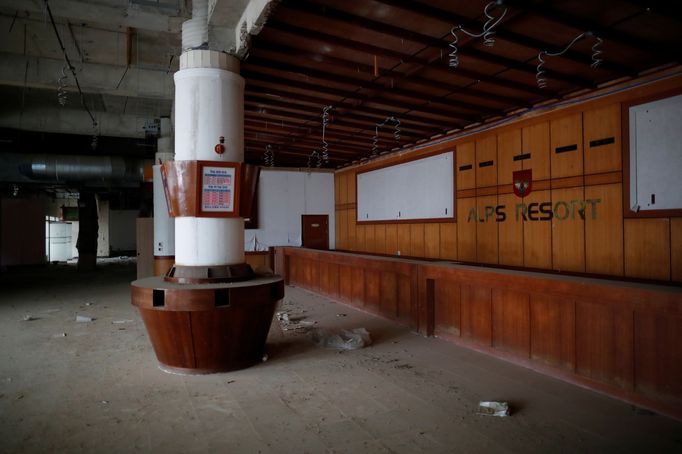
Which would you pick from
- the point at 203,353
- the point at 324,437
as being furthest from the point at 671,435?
the point at 203,353

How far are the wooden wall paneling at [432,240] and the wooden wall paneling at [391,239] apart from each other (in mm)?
1114

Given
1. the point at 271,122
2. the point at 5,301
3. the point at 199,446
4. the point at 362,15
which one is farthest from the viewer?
the point at 5,301

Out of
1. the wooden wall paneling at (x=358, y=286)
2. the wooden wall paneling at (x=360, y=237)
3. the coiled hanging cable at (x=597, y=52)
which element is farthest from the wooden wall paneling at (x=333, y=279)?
the coiled hanging cable at (x=597, y=52)

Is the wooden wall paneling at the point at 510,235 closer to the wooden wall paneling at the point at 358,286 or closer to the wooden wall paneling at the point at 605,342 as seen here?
the wooden wall paneling at the point at 358,286

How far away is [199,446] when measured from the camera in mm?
2729

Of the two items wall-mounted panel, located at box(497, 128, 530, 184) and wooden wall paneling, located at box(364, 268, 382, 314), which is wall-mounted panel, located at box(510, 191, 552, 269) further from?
wooden wall paneling, located at box(364, 268, 382, 314)

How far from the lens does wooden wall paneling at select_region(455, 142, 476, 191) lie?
7.73 m

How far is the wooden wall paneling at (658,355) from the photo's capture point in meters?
3.16

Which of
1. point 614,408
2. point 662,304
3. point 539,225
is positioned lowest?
point 614,408

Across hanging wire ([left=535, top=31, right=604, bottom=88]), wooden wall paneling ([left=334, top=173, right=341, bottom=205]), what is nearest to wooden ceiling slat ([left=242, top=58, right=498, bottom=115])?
hanging wire ([left=535, top=31, right=604, bottom=88])

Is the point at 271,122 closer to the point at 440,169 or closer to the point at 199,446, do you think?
the point at 440,169

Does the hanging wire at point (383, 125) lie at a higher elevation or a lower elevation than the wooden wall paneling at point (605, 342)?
higher

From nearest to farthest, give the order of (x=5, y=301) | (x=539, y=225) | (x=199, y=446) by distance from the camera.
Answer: (x=199, y=446), (x=539, y=225), (x=5, y=301)

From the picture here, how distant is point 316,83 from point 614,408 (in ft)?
16.3
